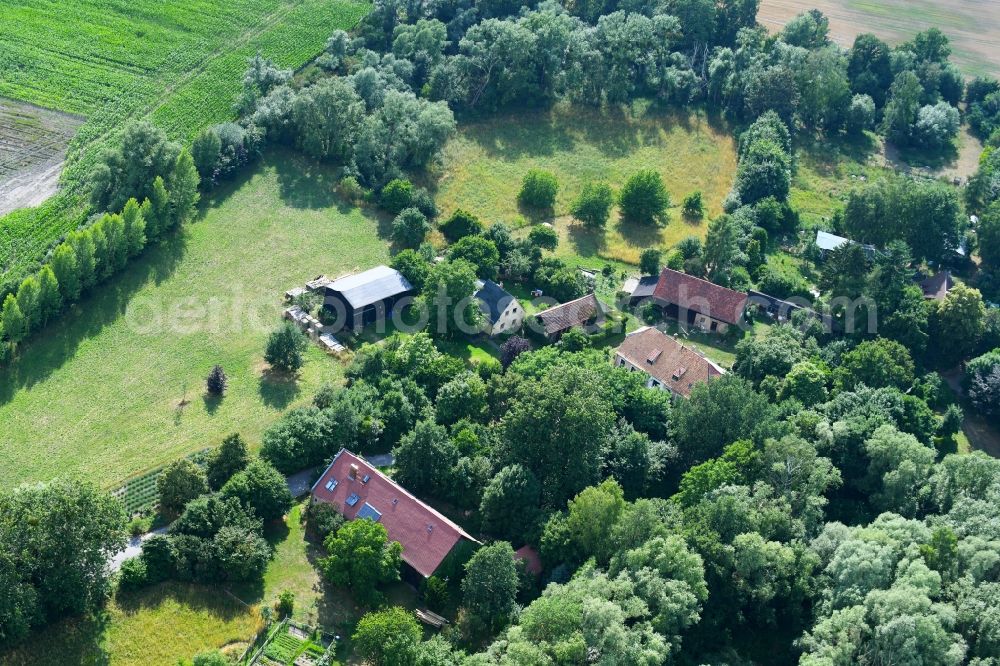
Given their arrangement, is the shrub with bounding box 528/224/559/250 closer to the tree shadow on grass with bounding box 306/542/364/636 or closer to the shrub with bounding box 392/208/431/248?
the shrub with bounding box 392/208/431/248

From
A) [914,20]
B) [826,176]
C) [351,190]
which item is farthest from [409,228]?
[914,20]

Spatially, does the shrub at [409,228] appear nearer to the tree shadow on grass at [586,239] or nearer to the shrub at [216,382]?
the tree shadow on grass at [586,239]

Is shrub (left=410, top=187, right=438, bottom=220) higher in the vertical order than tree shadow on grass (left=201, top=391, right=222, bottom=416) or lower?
higher

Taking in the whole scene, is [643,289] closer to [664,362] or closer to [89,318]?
[664,362]

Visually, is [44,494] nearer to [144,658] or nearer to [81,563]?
[81,563]

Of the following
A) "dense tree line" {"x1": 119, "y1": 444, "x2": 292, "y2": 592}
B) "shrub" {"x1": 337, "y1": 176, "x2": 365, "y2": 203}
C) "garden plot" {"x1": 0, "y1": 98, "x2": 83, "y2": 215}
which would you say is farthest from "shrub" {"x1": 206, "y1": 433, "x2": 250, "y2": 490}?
"garden plot" {"x1": 0, "y1": 98, "x2": 83, "y2": 215}

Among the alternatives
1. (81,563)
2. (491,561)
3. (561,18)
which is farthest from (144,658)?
(561,18)

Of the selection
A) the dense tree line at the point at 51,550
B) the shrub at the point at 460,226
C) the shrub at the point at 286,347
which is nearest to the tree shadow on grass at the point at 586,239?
the shrub at the point at 460,226
